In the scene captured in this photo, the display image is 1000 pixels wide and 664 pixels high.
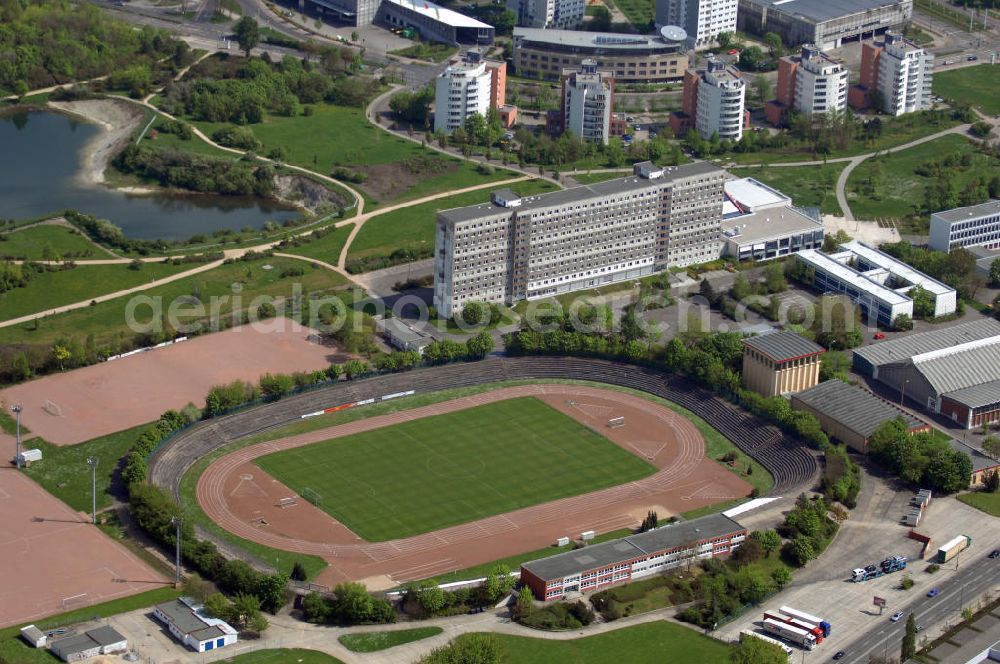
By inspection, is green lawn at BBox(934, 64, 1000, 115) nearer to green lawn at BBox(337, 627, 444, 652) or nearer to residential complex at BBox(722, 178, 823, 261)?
residential complex at BBox(722, 178, 823, 261)

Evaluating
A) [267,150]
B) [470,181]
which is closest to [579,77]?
[470,181]

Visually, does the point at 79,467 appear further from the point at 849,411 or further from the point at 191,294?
the point at 849,411

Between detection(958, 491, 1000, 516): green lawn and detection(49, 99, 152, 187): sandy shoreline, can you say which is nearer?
detection(958, 491, 1000, 516): green lawn

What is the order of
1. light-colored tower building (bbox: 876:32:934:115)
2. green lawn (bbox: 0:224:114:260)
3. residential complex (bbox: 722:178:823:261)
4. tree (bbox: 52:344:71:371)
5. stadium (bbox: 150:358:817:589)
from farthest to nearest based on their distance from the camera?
1. light-colored tower building (bbox: 876:32:934:115)
2. residential complex (bbox: 722:178:823:261)
3. green lawn (bbox: 0:224:114:260)
4. tree (bbox: 52:344:71:371)
5. stadium (bbox: 150:358:817:589)

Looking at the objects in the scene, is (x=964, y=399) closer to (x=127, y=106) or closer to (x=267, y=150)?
(x=267, y=150)

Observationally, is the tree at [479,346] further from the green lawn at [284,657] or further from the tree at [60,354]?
the green lawn at [284,657]

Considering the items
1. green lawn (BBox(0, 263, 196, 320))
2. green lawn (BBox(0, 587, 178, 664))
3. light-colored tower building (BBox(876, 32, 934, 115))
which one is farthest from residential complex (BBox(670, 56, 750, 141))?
green lawn (BBox(0, 587, 178, 664))
